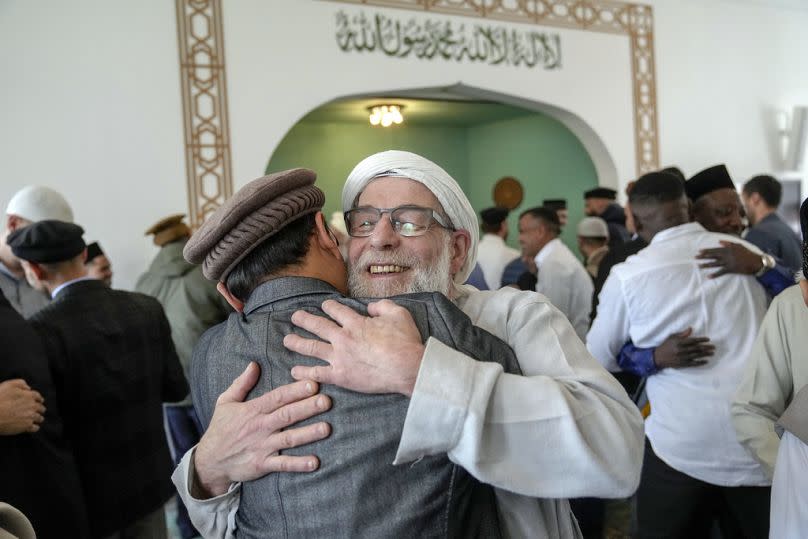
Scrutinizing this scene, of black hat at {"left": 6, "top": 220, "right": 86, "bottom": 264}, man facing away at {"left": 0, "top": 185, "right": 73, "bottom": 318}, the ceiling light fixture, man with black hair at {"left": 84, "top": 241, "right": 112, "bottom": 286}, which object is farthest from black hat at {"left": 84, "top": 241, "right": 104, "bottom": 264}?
the ceiling light fixture

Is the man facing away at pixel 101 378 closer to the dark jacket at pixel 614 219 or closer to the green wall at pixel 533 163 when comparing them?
the dark jacket at pixel 614 219

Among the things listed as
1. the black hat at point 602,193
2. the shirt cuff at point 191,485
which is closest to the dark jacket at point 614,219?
the black hat at point 602,193

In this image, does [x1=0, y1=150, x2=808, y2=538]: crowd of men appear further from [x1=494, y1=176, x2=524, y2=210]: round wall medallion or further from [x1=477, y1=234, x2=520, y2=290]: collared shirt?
[x1=494, y1=176, x2=524, y2=210]: round wall medallion

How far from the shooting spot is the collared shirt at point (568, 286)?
4340mm

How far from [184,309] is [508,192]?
296 inches

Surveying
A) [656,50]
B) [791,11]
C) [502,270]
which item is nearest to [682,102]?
[656,50]

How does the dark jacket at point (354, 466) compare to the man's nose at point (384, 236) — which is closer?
the dark jacket at point (354, 466)

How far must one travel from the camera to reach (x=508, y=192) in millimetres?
10938

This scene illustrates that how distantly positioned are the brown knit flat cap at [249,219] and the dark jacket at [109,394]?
4.35 feet

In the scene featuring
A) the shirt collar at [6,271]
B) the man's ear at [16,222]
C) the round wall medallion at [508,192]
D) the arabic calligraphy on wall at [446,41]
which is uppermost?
the arabic calligraphy on wall at [446,41]

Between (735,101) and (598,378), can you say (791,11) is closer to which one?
(735,101)

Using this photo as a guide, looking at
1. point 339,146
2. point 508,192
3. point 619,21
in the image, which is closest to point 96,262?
point 619,21

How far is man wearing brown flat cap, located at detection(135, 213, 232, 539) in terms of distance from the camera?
13.5 feet

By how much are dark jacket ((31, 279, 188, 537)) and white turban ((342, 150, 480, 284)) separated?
4.28ft
